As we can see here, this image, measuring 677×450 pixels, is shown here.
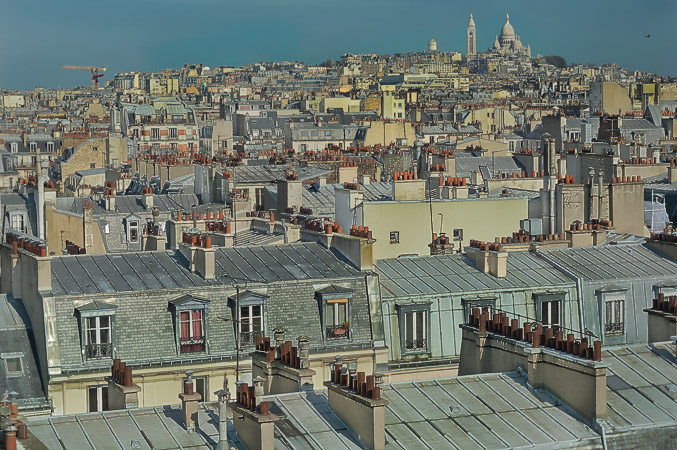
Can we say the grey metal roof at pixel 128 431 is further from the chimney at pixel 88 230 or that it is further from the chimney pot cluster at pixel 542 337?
the chimney at pixel 88 230

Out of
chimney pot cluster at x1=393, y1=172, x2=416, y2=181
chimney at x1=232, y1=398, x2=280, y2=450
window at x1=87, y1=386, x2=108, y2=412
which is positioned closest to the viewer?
chimney at x1=232, y1=398, x2=280, y2=450

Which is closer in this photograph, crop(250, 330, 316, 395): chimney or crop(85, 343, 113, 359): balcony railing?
crop(250, 330, 316, 395): chimney

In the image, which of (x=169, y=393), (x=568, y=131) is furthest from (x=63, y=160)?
(x=169, y=393)

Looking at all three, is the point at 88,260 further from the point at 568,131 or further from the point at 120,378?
the point at 568,131

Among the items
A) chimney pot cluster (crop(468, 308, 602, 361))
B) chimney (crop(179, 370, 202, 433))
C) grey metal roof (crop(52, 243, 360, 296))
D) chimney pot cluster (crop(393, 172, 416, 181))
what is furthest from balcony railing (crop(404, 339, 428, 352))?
chimney pot cluster (crop(393, 172, 416, 181))

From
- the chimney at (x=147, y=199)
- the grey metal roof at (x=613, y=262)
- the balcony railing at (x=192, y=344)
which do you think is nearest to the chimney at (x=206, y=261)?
the balcony railing at (x=192, y=344)

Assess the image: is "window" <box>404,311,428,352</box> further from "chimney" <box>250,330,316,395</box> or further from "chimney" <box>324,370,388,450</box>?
"chimney" <box>324,370,388,450</box>

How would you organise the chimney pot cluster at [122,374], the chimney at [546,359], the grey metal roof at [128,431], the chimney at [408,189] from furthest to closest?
the chimney at [408,189], the chimney pot cluster at [122,374], the chimney at [546,359], the grey metal roof at [128,431]
